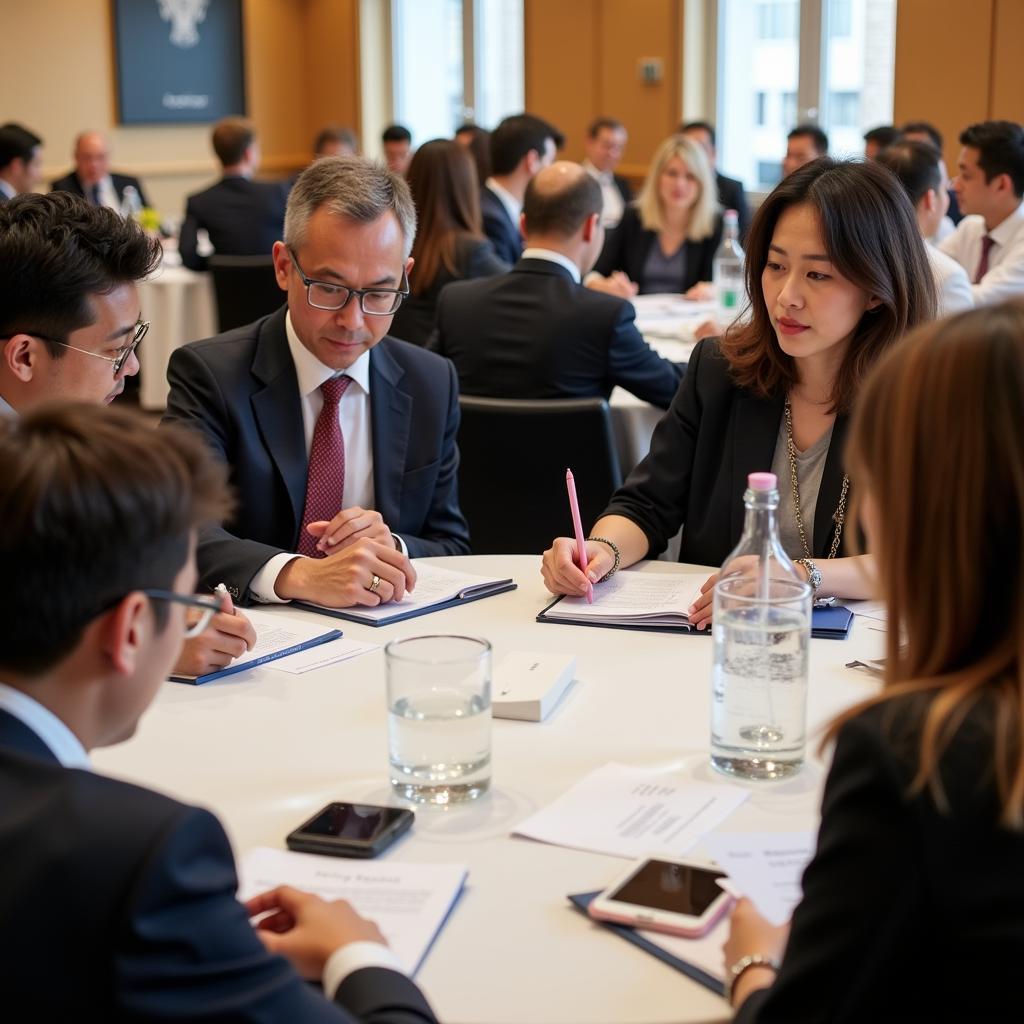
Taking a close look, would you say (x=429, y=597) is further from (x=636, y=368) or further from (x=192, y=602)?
(x=636, y=368)

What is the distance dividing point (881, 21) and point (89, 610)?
8.33m

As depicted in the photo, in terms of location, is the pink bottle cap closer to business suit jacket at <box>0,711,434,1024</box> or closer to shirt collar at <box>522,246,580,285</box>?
business suit jacket at <box>0,711,434,1024</box>

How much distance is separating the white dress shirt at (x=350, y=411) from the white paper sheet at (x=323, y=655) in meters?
0.50

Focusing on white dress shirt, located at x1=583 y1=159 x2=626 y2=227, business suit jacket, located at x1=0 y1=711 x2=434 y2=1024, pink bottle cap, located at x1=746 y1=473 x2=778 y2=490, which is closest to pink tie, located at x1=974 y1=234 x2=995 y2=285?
white dress shirt, located at x1=583 y1=159 x2=626 y2=227

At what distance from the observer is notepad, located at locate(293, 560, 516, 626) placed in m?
2.09

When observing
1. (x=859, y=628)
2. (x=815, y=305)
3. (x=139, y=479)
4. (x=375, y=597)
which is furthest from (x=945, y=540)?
(x=815, y=305)

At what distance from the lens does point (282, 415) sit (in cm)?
249

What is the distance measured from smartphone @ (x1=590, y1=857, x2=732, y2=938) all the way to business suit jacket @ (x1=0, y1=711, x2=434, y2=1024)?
14.0 inches

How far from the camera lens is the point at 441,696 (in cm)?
148

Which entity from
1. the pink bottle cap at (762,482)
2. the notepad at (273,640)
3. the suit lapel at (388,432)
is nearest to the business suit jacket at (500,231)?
the suit lapel at (388,432)

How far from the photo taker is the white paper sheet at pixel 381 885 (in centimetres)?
121

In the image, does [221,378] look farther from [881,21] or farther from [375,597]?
[881,21]

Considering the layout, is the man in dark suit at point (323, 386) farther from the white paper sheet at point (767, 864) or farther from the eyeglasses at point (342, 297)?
the white paper sheet at point (767, 864)

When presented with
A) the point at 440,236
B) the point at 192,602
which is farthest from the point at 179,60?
the point at 192,602
